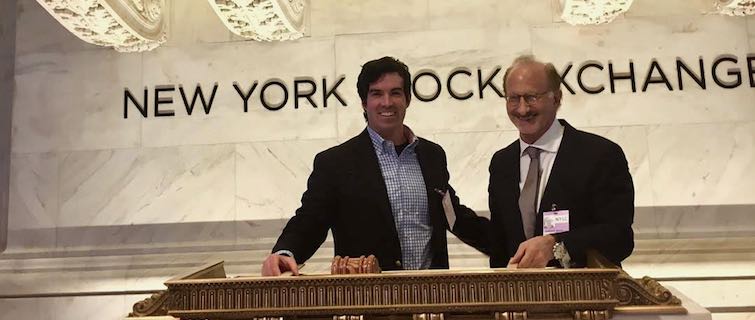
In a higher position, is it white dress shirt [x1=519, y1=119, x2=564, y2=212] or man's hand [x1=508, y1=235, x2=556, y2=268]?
white dress shirt [x1=519, y1=119, x2=564, y2=212]

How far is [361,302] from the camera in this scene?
206cm

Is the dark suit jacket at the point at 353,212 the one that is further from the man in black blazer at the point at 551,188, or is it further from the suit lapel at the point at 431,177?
the man in black blazer at the point at 551,188

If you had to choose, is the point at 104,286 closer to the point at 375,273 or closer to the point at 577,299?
the point at 375,273

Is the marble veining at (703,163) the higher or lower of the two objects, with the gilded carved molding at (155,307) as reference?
higher

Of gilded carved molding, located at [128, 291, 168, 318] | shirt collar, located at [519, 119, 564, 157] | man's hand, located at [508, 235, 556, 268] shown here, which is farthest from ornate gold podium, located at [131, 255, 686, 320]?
shirt collar, located at [519, 119, 564, 157]

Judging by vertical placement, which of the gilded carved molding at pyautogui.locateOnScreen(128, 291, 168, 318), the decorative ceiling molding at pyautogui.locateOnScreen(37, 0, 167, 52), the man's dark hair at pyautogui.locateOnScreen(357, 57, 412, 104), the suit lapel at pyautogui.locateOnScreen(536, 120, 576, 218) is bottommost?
the gilded carved molding at pyautogui.locateOnScreen(128, 291, 168, 318)

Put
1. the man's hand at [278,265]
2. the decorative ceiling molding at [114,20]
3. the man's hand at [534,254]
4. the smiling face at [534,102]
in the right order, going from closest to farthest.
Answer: the man's hand at [534,254] → the man's hand at [278,265] → the smiling face at [534,102] → the decorative ceiling molding at [114,20]

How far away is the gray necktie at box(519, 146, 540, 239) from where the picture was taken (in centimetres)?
296

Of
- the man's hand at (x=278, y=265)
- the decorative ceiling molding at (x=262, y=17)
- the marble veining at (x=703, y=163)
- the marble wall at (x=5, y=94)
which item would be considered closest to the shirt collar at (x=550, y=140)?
the man's hand at (x=278, y=265)

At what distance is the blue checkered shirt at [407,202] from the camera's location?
3156mm

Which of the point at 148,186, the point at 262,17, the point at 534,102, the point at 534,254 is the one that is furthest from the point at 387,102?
the point at 148,186

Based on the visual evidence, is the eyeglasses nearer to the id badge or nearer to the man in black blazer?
the man in black blazer

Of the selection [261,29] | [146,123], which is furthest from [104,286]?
[261,29]

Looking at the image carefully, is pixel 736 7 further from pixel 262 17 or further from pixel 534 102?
pixel 262 17
